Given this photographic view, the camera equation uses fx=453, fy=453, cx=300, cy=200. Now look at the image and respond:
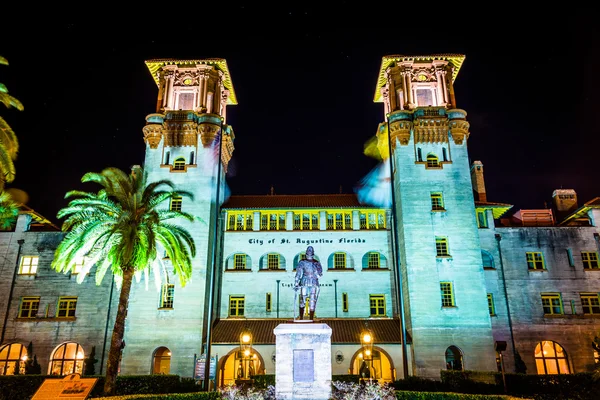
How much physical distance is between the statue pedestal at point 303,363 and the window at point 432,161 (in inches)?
934

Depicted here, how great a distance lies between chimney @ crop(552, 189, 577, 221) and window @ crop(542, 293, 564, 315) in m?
13.8

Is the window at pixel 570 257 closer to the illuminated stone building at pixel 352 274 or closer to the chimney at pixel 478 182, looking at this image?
the illuminated stone building at pixel 352 274

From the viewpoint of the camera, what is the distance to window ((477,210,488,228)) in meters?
40.5

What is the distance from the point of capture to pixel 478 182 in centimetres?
4594

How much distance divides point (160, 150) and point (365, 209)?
18956mm

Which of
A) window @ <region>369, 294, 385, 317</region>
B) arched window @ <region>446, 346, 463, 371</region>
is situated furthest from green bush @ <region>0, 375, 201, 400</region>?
arched window @ <region>446, 346, 463, 371</region>

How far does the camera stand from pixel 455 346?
34.2 meters

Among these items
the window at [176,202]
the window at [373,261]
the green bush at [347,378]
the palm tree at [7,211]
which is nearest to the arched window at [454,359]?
the window at [373,261]

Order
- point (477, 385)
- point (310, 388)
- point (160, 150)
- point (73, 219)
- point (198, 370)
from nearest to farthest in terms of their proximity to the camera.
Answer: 1. point (310, 388)
2. point (477, 385)
3. point (73, 219)
4. point (198, 370)
5. point (160, 150)

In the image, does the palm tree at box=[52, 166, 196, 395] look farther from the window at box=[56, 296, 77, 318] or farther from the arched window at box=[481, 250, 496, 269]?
the arched window at box=[481, 250, 496, 269]

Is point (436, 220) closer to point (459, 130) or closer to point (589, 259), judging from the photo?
point (459, 130)

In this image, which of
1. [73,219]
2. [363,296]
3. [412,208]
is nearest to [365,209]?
[412,208]

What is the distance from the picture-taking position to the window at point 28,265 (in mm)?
39875

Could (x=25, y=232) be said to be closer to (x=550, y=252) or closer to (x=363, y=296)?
(x=363, y=296)
